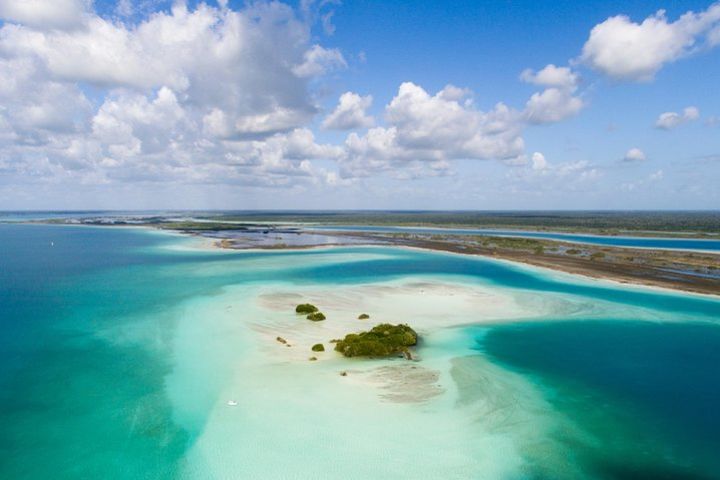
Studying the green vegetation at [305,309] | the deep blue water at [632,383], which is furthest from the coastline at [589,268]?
the green vegetation at [305,309]

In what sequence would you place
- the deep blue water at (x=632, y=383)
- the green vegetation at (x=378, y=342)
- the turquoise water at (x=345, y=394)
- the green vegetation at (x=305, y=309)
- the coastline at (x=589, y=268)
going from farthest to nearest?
1. the coastline at (x=589, y=268)
2. the green vegetation at (x=305, y=309)
3. the green vegetation at (x=378, y=342)
4. the deep blue water at (x=632, y=383)
5. the turquoise water at (x=345, y=394)

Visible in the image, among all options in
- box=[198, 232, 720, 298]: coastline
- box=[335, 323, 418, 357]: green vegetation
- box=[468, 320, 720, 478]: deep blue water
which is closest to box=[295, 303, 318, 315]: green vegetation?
box=[335, 323, 418, 357]: green vegetation

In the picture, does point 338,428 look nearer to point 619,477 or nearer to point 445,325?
point 619,477

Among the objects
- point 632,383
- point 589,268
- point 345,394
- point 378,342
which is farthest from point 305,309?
point 589,268

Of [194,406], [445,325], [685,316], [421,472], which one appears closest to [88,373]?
[194,406]

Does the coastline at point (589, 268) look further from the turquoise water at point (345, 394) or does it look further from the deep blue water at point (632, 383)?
the deep blue water at point (632, 383)

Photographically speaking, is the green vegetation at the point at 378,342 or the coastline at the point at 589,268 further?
the coastline at the point at 589,268

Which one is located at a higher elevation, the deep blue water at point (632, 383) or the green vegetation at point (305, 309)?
the green vegetation at point (305, 309)

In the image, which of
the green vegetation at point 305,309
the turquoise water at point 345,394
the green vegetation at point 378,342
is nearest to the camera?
the turquoise water at point 345,394
